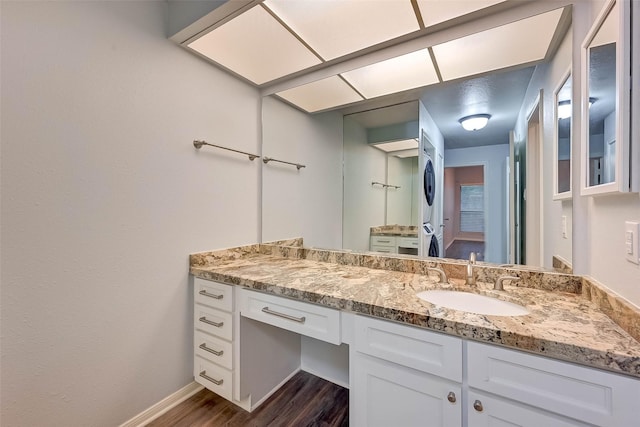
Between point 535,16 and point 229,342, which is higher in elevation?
point 535,16

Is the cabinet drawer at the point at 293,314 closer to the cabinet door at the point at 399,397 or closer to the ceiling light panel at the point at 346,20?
the cabinet door at the point at 399,397

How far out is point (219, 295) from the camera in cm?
154

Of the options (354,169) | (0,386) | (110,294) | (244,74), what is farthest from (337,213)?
(0,386)

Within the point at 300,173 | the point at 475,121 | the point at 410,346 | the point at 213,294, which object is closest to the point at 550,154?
the point at 475,121

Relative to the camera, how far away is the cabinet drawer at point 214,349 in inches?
59.5

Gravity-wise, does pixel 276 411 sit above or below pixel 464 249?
below

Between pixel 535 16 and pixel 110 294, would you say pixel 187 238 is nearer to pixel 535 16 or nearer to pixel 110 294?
pixel 110 294

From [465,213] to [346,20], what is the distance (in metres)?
1.23

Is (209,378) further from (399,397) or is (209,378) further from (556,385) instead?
(556,385)

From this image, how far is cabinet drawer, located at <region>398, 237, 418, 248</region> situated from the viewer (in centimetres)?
171

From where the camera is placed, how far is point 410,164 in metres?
1.79

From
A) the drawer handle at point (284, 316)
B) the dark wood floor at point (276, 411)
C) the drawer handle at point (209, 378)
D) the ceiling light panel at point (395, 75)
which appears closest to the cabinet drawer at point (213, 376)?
the drawer handle at point (209, 378)

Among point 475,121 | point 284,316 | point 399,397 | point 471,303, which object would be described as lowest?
point 399,397

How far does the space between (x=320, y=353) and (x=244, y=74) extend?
2094 millimetres
